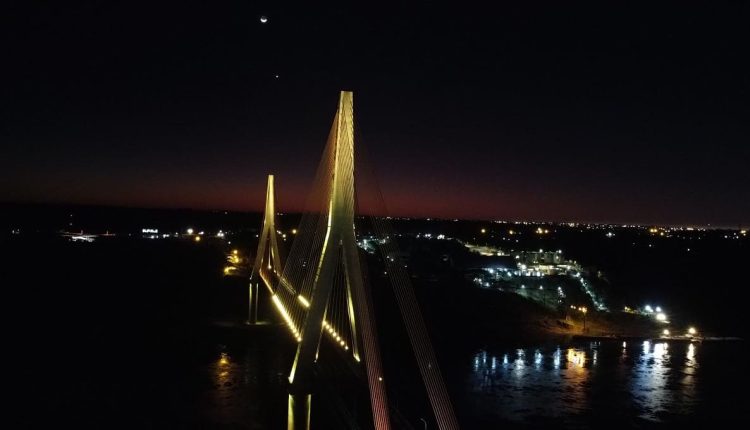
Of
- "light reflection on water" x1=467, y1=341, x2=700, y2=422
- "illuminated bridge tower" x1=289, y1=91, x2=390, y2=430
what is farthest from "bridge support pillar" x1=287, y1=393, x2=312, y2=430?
"light reflection on water" x1=467, y1=341, x2=700, y2=422

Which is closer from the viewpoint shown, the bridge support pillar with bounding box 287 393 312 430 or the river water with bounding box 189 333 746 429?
the bridge support pillar with bounding box 287 393 312 430

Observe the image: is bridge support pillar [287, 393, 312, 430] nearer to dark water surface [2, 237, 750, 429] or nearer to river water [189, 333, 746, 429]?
dark water surface [2, 237, 750, 429]

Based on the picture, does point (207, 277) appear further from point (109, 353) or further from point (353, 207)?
point (353, 207)

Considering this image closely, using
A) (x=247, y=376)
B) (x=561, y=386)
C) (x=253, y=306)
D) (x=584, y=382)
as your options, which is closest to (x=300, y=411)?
(x=247, y=376)

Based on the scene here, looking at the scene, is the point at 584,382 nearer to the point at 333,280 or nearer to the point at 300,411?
the point at 333,280

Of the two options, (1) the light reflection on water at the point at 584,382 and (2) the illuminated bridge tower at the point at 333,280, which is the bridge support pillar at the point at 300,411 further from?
(1) the light reflection on water at the point at 584,382

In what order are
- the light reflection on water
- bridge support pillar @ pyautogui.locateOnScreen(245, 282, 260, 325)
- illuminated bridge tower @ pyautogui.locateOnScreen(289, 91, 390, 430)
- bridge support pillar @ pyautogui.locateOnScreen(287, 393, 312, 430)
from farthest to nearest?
bridge support pillar @ pyautogui.locateOnScreen(245, 282, 260, 325) → the light reflection on water → illuminated bridge tower @ pyautogui.locateOnScreen(289, 91, 390, 430) → bridge support pillar @ pyautogui.locateOnScreen(287, 393, 312, 430)

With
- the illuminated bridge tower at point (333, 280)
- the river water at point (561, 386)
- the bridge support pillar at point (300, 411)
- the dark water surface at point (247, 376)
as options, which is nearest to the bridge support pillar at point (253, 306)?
the dark water surface at point (247, 376)

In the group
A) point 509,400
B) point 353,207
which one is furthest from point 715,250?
point 353,207
